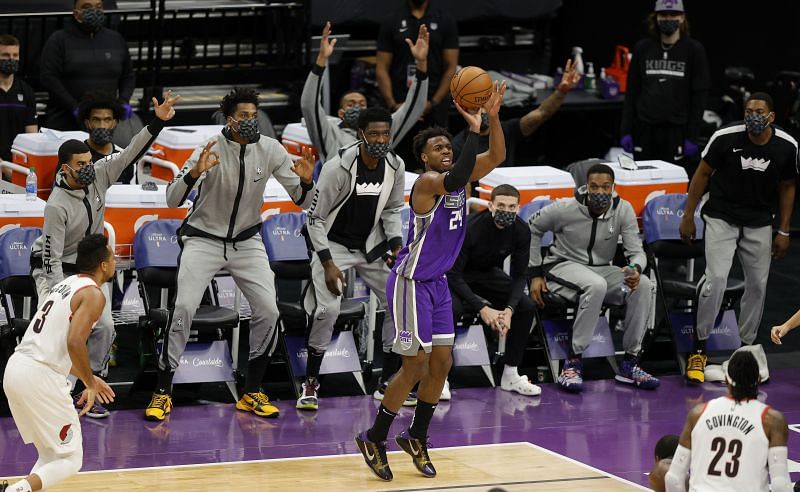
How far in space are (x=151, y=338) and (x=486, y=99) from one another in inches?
118

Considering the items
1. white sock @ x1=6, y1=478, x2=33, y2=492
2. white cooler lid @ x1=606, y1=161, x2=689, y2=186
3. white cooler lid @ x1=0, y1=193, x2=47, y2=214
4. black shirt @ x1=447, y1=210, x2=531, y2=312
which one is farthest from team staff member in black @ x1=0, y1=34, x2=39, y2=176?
white sock @ x1=6, y1=478, x2=33, y2=492

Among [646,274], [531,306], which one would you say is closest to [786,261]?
[646,274]

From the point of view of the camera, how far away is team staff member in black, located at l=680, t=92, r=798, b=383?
411 inches

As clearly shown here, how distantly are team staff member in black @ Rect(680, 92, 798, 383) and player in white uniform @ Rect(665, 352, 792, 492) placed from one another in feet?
12.8

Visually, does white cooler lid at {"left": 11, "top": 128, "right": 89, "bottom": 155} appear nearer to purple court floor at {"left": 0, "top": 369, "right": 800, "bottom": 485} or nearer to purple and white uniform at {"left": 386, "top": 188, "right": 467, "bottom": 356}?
purple court floor at {"left": 0, "top": 369, "right": 800, "bottom": 485}

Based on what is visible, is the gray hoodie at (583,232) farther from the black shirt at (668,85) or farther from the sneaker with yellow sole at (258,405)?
the black shirt at (668,85)

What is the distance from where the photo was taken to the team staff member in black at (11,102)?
1153cm

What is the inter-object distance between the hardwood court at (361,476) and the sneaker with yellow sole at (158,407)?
0.88 metres

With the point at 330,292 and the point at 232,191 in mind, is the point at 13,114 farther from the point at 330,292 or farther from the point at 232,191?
the point at 330,292

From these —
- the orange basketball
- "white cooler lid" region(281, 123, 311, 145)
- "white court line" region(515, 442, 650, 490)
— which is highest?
the orange basketball

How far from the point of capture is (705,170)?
34.4 ft

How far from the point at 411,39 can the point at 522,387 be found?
12.9 ft

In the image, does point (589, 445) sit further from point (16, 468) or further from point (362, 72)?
point (362, 72)

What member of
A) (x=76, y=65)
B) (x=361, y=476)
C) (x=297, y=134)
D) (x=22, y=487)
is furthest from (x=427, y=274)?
(x=76, y=65)
